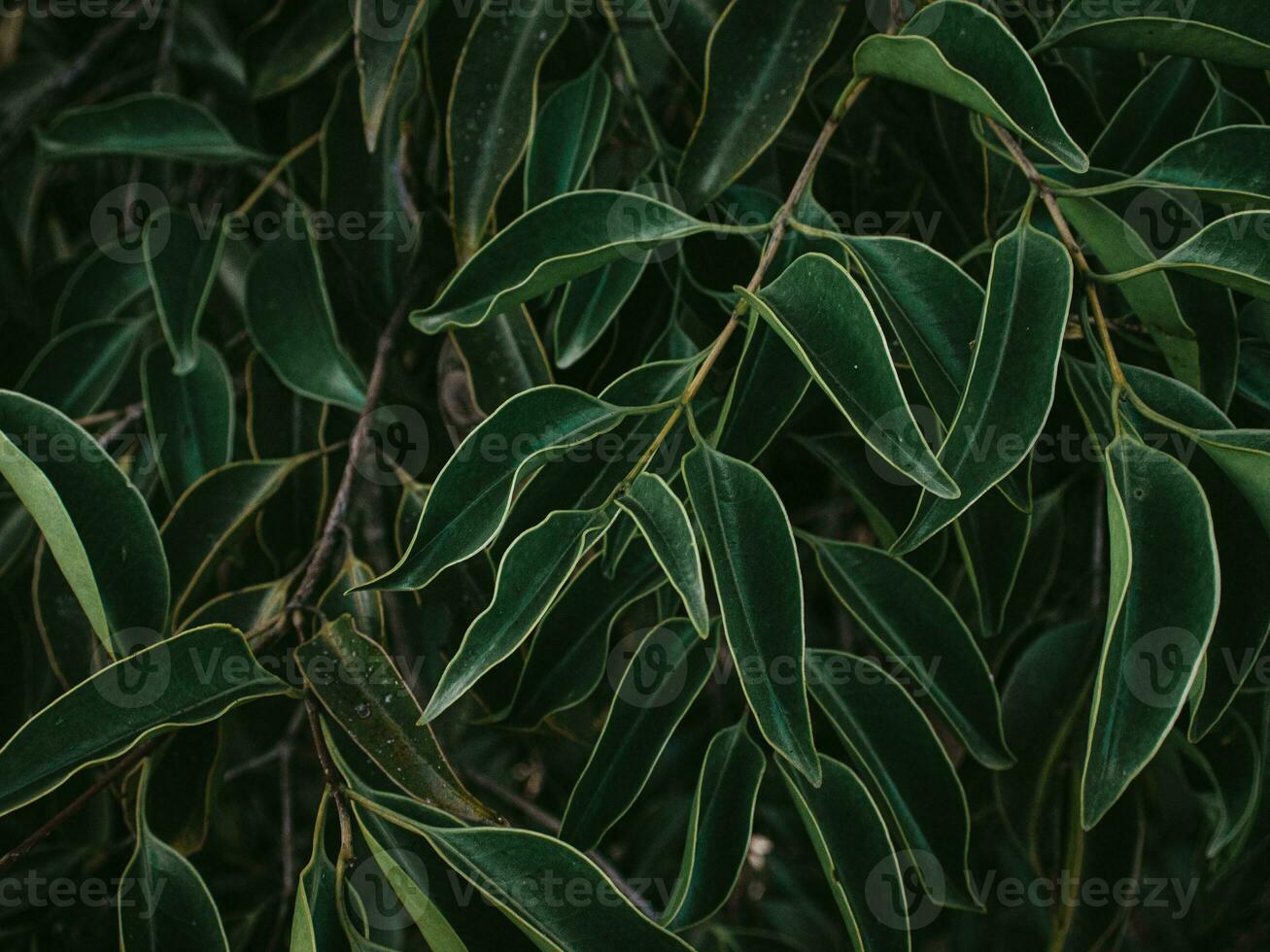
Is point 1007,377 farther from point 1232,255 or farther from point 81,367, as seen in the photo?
point 81,367

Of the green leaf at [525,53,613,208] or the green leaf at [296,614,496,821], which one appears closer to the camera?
the green leaf at [296,614,496,821]

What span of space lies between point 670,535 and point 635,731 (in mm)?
149

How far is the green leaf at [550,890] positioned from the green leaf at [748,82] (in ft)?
1.06

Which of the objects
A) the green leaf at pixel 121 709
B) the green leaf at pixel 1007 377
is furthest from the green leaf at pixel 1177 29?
the green leaf at pixel 121 709

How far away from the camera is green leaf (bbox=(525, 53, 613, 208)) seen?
0.64 meters

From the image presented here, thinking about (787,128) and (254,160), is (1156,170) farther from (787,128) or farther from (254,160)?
(254,160)

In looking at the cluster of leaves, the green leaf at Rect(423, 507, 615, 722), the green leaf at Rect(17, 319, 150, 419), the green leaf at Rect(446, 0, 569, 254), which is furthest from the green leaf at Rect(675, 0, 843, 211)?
the green leaf at Rect(17, 319, 150, 419)

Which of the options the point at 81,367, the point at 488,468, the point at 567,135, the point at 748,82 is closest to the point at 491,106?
the point at 567,135

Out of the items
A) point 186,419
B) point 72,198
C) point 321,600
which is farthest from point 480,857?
point 72,198

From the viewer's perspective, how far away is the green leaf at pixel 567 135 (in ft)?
2.11

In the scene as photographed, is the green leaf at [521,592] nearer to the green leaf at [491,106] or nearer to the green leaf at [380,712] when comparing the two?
the green leaf at [380,712]

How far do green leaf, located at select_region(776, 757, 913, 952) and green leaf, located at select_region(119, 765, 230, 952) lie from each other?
0.29m

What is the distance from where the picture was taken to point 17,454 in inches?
19.1

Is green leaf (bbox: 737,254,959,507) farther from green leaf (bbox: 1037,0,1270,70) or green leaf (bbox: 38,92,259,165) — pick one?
green leaf (bbox: 38,92,259,165)
